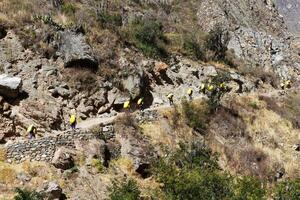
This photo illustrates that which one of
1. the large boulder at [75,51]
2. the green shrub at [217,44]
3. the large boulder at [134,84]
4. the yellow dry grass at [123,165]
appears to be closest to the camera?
the yellow dry grass at [123,165]

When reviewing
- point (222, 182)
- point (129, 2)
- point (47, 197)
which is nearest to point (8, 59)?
point (47, 197)

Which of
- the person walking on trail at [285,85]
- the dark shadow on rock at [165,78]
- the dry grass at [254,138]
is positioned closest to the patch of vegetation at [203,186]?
the dry grass at [254,138]

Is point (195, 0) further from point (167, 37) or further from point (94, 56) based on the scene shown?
point (94, 56)

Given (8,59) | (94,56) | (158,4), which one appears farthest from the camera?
(158,4)

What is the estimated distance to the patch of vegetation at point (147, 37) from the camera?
3947cm

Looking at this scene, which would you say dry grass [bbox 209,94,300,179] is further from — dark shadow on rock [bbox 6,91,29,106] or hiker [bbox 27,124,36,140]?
dark shadow on rock [bbox 6,91,29,106]

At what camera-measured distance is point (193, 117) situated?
31.4 metres

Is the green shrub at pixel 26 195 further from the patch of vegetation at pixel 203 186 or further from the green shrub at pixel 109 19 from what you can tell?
the green shrub at pixel 109 19

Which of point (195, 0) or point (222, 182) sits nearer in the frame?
point (222, 182)

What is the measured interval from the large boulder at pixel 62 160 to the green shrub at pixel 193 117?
9.40 m

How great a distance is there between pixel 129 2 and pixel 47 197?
→ 28517 millimetres

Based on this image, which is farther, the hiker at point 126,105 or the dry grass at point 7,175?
the hiker at point 126,105

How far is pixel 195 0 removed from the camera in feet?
178

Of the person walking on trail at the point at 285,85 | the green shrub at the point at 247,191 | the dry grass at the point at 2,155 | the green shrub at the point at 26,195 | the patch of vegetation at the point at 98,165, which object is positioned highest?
the green shrub at the point at 247,191
